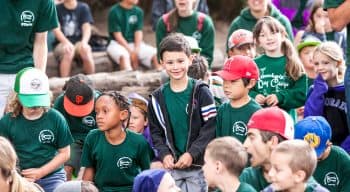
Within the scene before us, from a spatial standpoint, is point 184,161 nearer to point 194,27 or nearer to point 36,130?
point 36,130

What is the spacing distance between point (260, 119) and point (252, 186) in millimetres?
430

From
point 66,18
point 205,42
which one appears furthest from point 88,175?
point 66,18

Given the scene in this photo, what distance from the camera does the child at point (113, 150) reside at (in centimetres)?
679

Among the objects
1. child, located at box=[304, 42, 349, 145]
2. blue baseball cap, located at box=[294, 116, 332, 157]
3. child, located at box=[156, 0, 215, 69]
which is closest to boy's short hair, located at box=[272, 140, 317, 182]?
blue baseball cap, located at box=[294, 116, 332, 157]

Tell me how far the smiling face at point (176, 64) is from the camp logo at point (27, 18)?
3.71ft

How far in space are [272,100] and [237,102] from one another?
644mm

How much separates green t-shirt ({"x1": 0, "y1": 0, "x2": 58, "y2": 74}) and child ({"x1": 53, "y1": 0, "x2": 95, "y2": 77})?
2874 mm

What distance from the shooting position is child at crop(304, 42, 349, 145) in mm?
7207

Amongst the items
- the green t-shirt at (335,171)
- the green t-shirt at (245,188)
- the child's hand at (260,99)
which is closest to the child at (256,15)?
the child's hand at (260,99)

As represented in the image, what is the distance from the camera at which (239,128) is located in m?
6.56

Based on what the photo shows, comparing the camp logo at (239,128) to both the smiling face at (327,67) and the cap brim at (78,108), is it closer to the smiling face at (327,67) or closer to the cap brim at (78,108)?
the smiling face at (327,67)

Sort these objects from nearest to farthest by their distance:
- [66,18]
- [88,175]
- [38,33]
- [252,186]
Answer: [252,186]
[88,175]
[38,33]
[66,18]

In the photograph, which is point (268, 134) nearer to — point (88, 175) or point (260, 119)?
point (260, 119)

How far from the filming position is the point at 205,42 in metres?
9.12
